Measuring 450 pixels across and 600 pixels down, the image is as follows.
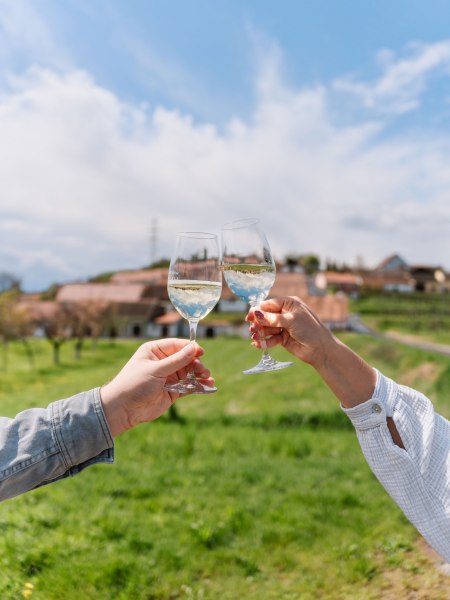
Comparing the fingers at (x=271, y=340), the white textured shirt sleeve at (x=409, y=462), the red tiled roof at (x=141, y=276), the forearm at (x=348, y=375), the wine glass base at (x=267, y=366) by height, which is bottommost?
the red tiled roof at (x=141, y=276)

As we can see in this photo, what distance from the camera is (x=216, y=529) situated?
5.58 meters

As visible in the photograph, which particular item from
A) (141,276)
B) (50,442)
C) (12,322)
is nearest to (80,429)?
(50,442)

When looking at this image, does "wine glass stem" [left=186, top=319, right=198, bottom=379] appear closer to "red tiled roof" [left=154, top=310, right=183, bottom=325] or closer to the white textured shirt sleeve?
the white textured shirt sleeve

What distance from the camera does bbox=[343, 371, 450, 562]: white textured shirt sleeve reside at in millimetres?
2197

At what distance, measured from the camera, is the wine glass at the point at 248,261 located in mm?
2500

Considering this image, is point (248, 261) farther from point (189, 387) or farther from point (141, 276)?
point (141, 276)

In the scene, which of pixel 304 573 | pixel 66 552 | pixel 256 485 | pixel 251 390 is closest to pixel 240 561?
pixel 304 573

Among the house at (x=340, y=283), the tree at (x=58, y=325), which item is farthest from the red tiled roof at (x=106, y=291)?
the house at (x=340, y=283)

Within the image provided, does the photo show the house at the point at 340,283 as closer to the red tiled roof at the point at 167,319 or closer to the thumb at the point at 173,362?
the red tiled roof at the point at 167,319

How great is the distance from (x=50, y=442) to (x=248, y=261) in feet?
3.81

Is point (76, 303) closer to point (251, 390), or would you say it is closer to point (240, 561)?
point (251, 390)

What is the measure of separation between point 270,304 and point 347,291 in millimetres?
Result: 87107

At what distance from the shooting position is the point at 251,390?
29719 millimetres

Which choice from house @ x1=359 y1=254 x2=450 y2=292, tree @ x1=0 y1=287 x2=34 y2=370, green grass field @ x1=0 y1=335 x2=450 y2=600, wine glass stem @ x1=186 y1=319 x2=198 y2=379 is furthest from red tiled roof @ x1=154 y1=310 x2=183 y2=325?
wine glass stem @ x1=186 y1=319 x2=198 y2=379
